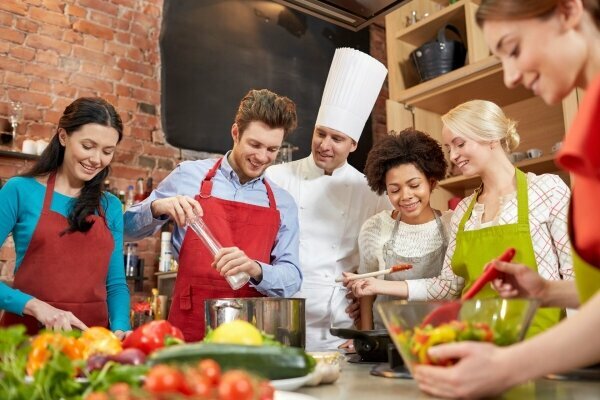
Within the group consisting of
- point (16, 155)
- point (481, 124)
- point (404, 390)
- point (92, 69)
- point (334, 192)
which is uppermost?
point (92, 69)

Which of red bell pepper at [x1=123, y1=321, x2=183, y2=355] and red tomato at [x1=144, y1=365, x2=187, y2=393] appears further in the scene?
red bell pepper at [x1=123, y1=321, x2=183, y2=355]

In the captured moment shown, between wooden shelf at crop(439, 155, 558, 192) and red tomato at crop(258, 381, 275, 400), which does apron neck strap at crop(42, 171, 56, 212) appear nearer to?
red tomato at crop(258, 381, 275, 400)

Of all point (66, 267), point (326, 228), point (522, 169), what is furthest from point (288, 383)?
point (522, 169)

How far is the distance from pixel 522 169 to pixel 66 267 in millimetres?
2054

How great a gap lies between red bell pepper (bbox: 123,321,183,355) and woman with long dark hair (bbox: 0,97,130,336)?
902mm

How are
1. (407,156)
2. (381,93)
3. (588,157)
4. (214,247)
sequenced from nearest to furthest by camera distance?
(588,157) → (214,247) → (407,156) → (381,93)

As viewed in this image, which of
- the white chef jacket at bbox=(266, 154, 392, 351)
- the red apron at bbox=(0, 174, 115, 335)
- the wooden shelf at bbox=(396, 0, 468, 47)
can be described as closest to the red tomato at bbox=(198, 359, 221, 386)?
the red apron at bbox=(0, 174, 115, 335)

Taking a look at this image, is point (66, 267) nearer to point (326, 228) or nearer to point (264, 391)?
point (326, 228)

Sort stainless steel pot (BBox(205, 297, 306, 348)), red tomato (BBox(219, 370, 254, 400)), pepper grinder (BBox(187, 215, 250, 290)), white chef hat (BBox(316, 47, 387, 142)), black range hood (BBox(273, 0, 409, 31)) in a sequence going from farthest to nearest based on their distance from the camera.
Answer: white chef hat (BBox(316, 47, 387, 142))
black range hood (BBox(273, 0, 409, 31))
pepper grinder (BBox(187, 215, 250, 290))
stainless steel pot (BBox(205, 297, 306, 348))
red tomato (BBox(219, 370, 254, 400))

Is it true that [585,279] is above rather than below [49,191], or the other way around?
below

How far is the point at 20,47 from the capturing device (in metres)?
3.30

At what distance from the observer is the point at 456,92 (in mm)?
2977

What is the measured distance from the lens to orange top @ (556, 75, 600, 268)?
70cm

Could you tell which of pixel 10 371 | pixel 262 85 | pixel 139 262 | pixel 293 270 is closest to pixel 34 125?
pixel 139 262
